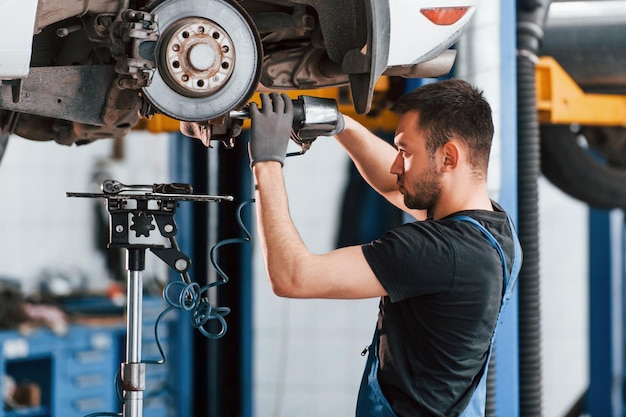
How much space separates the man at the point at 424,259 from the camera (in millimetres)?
1892

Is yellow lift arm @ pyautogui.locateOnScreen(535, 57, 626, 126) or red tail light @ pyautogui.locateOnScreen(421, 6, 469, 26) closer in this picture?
red tail light @ pyautogui.locateOnScreen(421, 6, 469, 26)

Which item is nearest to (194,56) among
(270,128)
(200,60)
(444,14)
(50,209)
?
(200,60)

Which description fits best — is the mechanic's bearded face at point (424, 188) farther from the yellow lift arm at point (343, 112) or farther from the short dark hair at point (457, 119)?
the yellow lift arm at point (343, 112)

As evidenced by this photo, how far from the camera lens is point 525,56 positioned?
10.9ft

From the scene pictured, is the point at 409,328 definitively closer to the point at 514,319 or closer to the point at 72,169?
the point at 514,319

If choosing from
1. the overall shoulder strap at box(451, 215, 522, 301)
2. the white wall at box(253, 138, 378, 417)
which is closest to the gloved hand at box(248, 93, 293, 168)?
the overall shoulder strap at box(451, 215, 522, 301)

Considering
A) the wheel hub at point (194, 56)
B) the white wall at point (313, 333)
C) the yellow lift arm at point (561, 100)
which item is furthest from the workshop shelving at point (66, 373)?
the wheel hub at point (194, 56)

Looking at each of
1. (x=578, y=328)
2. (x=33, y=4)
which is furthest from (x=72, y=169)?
(x=33, y=4)

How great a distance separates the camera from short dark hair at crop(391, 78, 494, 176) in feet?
6.66

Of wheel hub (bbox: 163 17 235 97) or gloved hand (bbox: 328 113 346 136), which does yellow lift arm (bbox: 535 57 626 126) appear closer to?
gloved hand (bbox: 328 113 346 136)

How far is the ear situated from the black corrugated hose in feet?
4.39

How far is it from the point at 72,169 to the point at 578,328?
384cm

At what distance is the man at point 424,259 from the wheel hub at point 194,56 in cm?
14

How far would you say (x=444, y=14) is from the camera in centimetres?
225
